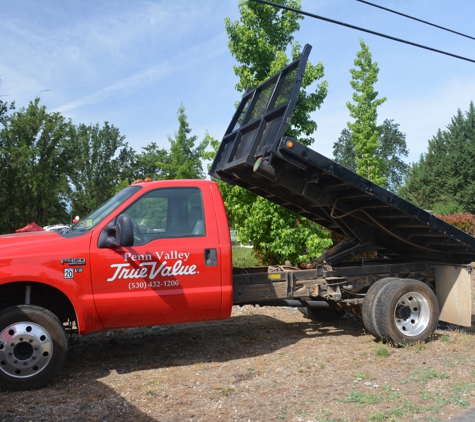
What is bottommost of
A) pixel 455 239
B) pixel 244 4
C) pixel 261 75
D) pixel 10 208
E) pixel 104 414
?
pixel 104 414

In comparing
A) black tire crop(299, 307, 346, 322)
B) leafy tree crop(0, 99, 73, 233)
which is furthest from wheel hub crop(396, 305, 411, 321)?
leafy tree crop(0, 99, 73, 233)

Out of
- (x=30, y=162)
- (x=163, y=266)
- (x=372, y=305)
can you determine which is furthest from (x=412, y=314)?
(x=30, y=162)

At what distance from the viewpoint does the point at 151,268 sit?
5.25m

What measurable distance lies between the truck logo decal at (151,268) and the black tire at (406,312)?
2.55m

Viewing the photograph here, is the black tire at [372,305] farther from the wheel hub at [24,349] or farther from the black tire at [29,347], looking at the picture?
the wheel hub at [24,349]

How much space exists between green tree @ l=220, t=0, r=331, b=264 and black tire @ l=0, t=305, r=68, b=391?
277 inches

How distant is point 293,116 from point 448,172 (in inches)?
1416

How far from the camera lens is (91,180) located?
39875 mm

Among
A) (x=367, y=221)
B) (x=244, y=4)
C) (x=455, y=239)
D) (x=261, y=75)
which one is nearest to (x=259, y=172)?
(x=367, y=221)

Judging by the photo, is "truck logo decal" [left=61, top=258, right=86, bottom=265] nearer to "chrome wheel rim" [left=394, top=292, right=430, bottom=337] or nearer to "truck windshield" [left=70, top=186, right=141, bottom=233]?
"truck windshield" [left=70, top=186, right=141, bottom=233]

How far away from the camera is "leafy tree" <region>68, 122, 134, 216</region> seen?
3953 cm

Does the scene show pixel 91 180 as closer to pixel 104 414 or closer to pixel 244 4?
pixel 244 4

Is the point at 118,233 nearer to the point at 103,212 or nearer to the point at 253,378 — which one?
the point at 103,212

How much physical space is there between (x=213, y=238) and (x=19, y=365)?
232cm
